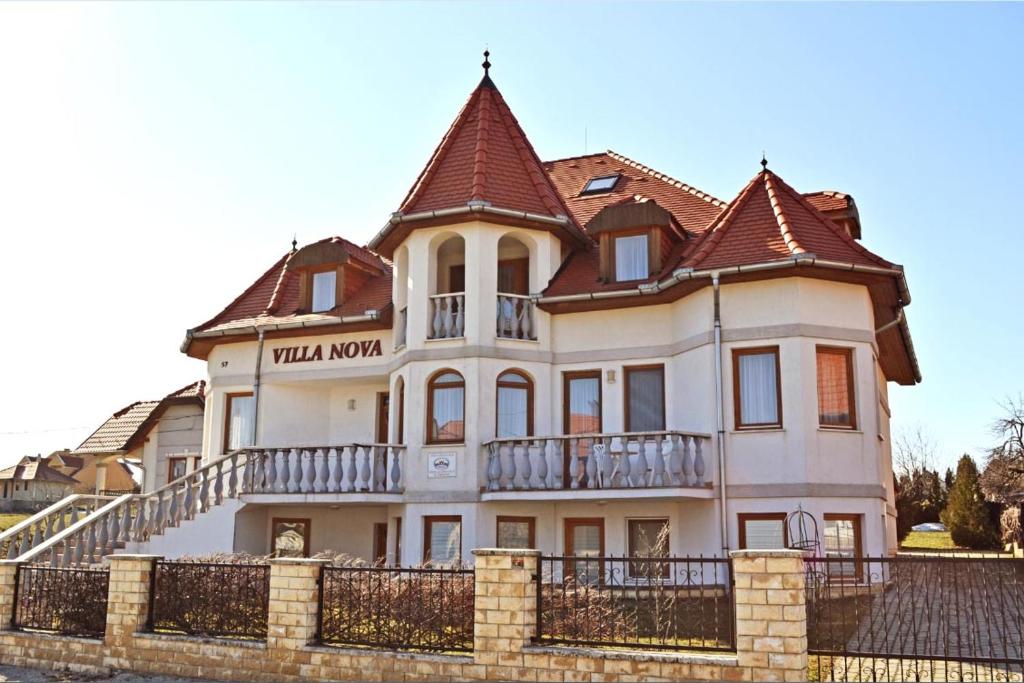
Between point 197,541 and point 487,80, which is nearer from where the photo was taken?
point 197,541

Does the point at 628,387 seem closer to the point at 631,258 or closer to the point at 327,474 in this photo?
the point at 631,258

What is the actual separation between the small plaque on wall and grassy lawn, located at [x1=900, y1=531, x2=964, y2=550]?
76.6ft

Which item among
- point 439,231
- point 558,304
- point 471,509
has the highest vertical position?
point 439,231

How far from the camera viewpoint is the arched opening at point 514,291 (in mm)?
18969

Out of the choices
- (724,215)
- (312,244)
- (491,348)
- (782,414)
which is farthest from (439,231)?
(782,414)

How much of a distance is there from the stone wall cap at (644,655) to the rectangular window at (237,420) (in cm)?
1269

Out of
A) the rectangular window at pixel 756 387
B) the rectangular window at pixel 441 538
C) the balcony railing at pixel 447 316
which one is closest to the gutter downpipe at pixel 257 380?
the balcony railing at pixel 447 316

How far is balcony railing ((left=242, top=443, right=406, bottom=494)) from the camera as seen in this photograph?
18.4m

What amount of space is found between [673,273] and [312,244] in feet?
28.4

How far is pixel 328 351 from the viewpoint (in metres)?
21.0

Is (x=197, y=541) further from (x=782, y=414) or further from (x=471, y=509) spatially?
(x=782, y=414)

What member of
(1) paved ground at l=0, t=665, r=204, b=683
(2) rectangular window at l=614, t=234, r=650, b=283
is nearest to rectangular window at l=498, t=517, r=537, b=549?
(2) rectangular window at l=614, t=234, r=650, b=283

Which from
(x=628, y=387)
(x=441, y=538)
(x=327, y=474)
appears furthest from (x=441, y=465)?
(x=628, y=387)

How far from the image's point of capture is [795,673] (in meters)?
9.35
